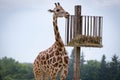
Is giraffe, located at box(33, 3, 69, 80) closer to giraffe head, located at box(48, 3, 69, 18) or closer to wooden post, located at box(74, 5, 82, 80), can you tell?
giraffe head, located at box(48, 3, 69, 18)

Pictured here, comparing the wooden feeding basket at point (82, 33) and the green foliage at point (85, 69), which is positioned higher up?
the wooden feeding basket at point (82, 33)

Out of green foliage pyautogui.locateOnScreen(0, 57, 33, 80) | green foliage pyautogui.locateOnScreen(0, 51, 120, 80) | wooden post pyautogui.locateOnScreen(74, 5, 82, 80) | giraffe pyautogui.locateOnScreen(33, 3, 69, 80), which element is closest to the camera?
giraffe pyautogui.locateOnScreen(33, 3, 69, 80)

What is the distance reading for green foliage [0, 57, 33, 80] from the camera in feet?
50.0

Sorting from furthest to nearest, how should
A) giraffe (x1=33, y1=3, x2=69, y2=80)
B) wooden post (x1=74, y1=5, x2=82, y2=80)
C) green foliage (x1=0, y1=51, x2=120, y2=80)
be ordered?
green foliage (x1=0, y1=51, x2=120, y2=80)
wooden post (x1=74, y1=5, x2=82, y2=80)
giraffe (x1=33, y1=3, x2=69, y2=80)

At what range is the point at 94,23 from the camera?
7.49 meters

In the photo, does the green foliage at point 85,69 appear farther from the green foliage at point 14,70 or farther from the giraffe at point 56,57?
the giraffe at point 56,57

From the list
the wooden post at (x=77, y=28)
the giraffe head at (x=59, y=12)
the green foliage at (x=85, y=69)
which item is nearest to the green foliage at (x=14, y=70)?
the green foliage at (x=85, y=69)

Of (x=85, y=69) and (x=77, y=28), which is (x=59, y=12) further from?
(x=85, y=69)

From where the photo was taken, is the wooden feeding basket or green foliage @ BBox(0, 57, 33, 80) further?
green foliage @ BBox(0, 57, 33, 80)

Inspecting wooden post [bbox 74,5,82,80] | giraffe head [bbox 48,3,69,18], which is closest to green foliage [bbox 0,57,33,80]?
wooden post [bbox 74,5,82,80]

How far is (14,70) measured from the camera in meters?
16.6

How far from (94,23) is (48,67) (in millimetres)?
1028

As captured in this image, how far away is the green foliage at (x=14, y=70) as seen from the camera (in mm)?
15245

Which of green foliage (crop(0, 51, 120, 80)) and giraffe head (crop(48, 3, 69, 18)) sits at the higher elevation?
giraffe head (crop(48, 3, 69, 18))
